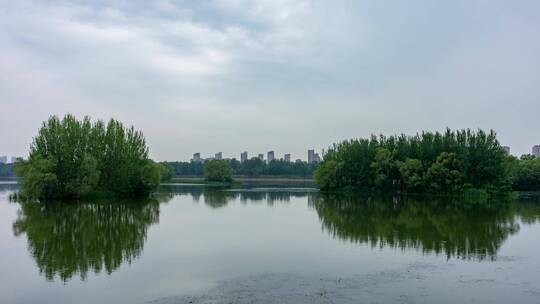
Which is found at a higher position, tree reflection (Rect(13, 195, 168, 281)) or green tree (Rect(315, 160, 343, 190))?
green tree (Rect(315, 160, 343, 190))

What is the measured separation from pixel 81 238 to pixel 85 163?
28961mm

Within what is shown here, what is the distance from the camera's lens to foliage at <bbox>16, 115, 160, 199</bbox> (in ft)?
153

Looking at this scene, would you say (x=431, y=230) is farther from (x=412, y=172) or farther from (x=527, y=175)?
(x=527, y=175)

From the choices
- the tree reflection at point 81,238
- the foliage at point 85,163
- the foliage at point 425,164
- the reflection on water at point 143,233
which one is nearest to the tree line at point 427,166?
the foliage at point 425,164

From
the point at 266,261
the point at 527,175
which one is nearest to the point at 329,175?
the point at 527,175

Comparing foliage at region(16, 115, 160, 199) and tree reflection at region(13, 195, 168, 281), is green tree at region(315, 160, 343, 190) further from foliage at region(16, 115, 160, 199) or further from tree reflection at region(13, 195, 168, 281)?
tree reflection at region(13, 195, 168, 281)

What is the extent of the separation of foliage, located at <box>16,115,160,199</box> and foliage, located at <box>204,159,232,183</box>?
50689mm

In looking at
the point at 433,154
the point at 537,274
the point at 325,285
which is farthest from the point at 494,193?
the point at 325,285

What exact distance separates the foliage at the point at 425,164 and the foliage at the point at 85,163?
3131 cm

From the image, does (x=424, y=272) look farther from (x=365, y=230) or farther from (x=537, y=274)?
(x=365, y=230)

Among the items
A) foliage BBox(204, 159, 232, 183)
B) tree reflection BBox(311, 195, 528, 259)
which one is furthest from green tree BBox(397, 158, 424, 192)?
foliage BBox(204, 159, 232, 183)

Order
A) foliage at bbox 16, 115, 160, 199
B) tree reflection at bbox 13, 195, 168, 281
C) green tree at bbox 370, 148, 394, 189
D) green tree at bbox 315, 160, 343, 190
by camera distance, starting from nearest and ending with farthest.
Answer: tree reflection at bbox 13, 195, 168, 281, foliage at bbox 16, 115, 160, 199, green tree at bbox 370, 148, 394, 189, green tree at bbox 315, 160, 343, 190

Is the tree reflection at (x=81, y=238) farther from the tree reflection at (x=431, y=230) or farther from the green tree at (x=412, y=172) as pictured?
the green tree at (x=412, y=172)

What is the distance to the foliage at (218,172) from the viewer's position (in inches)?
4411
